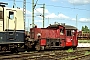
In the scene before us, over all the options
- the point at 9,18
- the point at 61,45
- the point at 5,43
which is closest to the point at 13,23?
the point at 9,18

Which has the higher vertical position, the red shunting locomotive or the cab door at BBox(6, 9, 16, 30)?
the cab door at BBox(6, 9, 16, 30)

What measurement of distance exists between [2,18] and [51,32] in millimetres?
8427

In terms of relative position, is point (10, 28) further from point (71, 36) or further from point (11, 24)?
point (71, 36)

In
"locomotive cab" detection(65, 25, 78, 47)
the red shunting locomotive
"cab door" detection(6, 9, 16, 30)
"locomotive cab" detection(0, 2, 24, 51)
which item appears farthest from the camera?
"locomotive cab" detection(65, 25, 78, 47)

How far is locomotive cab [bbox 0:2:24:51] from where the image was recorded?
57.6ft

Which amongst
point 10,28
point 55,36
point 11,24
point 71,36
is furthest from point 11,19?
point 71,36

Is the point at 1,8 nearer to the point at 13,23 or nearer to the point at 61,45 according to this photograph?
the point at 13,23

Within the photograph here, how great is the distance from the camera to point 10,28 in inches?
708

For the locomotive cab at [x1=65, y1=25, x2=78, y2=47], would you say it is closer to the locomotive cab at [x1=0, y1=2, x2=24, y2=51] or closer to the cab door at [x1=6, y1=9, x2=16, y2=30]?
the locomotive cab at [x1=0, y1=2, x2=24, y2=51]

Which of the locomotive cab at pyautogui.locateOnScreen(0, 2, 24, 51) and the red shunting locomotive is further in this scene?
the red shunting locomotive

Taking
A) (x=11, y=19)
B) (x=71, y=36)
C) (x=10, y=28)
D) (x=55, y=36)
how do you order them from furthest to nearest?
(x=71, y=36), (x=55, y=36), (x=11, y=19), (x=10, y=28)

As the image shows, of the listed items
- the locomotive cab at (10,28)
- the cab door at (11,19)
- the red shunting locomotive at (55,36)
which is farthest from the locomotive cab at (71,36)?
the cab door at (11,19)

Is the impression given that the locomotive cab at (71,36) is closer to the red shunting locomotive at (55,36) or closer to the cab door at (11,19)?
the red shunting locomotive at (55,36)

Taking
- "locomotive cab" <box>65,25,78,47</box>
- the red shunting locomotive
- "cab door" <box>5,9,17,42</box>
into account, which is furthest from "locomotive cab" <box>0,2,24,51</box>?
"locomotive cab" <box>65,25,78,47</box>
